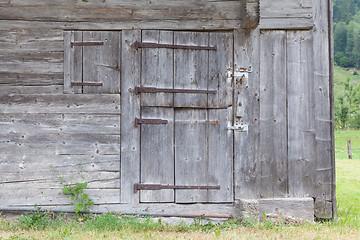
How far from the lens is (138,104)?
5.17 metres

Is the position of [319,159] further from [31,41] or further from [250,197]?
[31,41]

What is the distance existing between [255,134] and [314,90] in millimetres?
1083

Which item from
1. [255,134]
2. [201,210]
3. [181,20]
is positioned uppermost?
[181,20]

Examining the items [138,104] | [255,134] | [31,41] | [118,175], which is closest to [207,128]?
[255,134]

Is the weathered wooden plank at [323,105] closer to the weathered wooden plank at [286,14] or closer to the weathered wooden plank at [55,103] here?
the weathered wooden plank at [286,14]

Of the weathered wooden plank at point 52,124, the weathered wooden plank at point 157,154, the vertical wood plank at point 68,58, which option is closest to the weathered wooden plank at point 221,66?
the weathered wooden plank at point 157,154

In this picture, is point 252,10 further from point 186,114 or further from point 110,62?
point 110,62

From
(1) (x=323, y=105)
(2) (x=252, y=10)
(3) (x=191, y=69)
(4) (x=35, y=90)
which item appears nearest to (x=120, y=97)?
(3) (x=191, y=69)

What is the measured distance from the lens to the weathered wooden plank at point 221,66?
207 inches

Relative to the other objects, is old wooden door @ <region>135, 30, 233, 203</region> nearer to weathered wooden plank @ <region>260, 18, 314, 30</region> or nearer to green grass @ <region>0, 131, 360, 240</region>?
green grass @ <region>0, 131, 360, 240</region>

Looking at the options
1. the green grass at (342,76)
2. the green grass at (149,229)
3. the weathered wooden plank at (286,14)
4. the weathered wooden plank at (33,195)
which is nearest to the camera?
the green grass at (149,229)

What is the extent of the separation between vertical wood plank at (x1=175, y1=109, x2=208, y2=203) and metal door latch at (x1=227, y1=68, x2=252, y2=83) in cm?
69

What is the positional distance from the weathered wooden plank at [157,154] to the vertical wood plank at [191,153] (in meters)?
0.09

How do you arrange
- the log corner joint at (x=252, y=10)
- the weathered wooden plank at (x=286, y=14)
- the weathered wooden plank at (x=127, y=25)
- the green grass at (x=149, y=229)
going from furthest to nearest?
1. the weathered wooden plank at (x=286, y=14)
2. the weathered wooden plank at (x=127, y=25)
3. the log corner joint at (x=252, y=10)
4. the green grass at (x=149, y=229)
